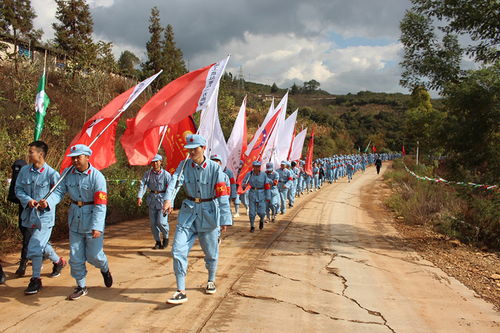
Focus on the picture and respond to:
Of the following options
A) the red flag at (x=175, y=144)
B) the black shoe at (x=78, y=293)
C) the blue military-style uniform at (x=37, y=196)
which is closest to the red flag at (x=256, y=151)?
the red flag at (x=175, y=144)

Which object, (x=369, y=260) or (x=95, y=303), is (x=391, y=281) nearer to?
(x=369, y=260)

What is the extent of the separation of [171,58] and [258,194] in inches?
1383

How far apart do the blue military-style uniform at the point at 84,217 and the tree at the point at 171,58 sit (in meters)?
35.6

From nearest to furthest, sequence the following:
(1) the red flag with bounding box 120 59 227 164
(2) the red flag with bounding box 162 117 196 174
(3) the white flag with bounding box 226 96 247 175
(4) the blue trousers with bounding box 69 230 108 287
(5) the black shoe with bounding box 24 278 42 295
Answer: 1. (4) the blue trousers with bounding box 69 230 108 287
2. (5) the black shoe with bounding box 24 278 42 295
3. (1) the red flag with bounding box 120 59 227 164
4. (2) the red flag with bounding box 162 117 196 174
5. (3) the white flag with bounding box 226 96 247 175

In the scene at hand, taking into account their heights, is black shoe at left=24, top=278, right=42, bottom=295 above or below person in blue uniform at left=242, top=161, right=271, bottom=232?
below

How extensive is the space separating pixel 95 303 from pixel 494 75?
856 centimetres

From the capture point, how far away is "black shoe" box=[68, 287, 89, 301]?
15.9ft

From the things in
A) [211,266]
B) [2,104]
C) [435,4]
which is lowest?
[211,266]

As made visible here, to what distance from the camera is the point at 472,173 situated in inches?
373

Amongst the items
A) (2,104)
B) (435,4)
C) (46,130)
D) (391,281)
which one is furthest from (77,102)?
(391,281)

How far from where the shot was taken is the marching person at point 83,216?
4844 millimetres

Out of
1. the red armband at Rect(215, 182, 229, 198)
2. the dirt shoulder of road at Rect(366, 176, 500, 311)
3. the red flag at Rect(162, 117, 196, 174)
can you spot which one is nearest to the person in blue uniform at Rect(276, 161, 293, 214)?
the dirt shoulder of road at Rect(366, 176, 500, 311)

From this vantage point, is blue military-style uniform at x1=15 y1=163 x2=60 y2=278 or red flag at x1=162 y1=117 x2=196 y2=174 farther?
red flag at x1=162 y1=117 x2=196 y2=174

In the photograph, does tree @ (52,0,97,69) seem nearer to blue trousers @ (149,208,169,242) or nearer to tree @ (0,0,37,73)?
tree @ (0,0,37,73)
